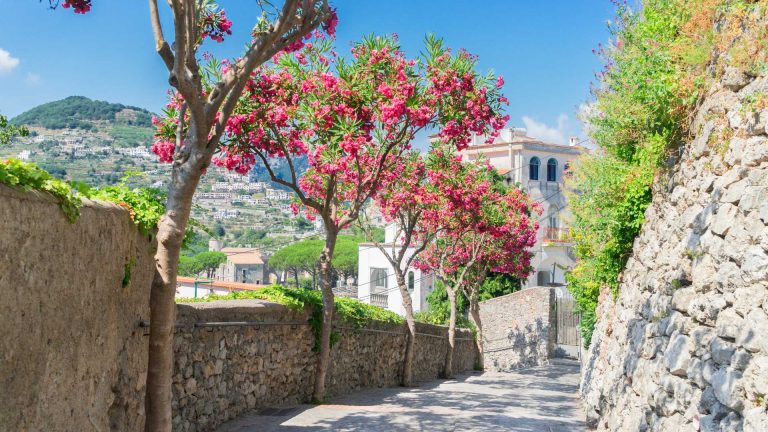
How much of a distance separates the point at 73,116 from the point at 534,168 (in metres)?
156

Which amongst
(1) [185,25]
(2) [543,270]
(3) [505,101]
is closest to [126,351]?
(1) [185,25]

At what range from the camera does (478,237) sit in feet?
101

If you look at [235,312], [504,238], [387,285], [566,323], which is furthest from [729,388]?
[387,285]

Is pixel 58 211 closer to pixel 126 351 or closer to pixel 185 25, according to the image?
pixel 126 351

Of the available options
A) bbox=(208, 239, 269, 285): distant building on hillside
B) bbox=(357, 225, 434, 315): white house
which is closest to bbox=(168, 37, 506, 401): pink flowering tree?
bbox=(357, 225, 434, 315): white house

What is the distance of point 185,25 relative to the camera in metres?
7.50

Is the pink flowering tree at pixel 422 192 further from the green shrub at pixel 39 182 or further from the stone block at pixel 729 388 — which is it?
the green shrub at pixel 39 182

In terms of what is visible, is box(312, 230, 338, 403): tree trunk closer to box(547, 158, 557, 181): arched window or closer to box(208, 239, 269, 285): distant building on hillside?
box(547, 158, 557, 181): arched window

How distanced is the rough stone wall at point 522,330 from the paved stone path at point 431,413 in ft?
55.4

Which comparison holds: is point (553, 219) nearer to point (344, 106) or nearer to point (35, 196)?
point (344, 106)

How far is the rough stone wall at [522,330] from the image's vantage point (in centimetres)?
3597

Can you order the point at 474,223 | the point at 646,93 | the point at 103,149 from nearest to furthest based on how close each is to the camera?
1. the point at 646,93
2. the point at 474,223
3. the point at 103,149

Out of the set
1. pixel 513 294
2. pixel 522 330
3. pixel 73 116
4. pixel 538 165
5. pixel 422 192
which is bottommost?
pixel 522 330

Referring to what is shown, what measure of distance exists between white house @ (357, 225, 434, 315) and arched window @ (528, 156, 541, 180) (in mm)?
11537
